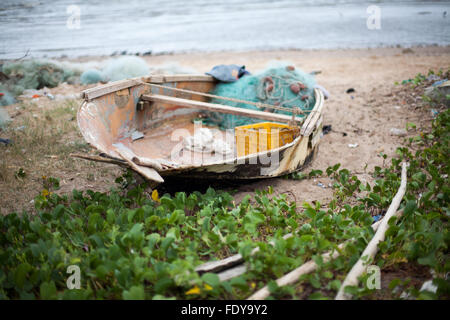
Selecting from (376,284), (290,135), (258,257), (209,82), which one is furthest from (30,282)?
(209,82)

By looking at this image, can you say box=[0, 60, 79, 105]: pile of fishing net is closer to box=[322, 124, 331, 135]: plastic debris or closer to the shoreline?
the shoreline

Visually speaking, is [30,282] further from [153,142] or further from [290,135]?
[290,135]

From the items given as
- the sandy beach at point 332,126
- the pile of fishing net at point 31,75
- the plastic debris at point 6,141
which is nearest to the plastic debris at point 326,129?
the sandy beach at point 332,126

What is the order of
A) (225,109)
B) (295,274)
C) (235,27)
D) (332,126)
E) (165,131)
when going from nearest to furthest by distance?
(295,274) → (225,109) → (165,131) → (332,126) → (235,27)

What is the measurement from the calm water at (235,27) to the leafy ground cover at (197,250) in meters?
7.15

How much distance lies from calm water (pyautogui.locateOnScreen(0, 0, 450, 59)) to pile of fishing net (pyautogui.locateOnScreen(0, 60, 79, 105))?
1069 millimetres

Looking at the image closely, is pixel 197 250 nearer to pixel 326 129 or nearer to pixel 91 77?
pixel 326 129

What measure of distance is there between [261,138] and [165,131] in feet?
4.96

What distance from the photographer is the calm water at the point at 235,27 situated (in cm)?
1216

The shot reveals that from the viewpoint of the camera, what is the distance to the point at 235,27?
15.5 metres

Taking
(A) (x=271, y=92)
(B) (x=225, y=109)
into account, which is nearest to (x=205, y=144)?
(B) (x=225, y=109)

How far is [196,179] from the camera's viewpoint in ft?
11.2

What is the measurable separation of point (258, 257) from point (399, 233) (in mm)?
978

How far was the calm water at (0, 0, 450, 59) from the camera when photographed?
12.2 metres
